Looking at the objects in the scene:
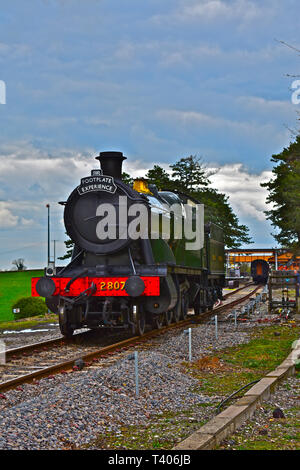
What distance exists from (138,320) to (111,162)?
13.4 ft

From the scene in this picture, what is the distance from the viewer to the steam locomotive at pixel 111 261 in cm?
1406

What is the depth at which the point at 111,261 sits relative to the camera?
15.0 meters

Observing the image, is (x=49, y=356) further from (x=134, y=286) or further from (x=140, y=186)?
(x=140, y=186)

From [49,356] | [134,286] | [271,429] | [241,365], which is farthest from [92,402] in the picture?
[134,286]

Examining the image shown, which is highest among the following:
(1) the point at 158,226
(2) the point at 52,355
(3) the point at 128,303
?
(1) the point at 158,226

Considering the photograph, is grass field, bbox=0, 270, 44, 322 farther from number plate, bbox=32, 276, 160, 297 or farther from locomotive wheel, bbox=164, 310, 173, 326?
number plate, bbox=32, 276, 160, 297

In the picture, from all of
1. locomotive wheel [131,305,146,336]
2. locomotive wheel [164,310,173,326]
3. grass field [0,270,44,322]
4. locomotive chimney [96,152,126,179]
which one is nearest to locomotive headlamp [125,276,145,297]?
locomotive wheel [131,305,146,336]

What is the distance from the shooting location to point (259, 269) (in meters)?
66.6

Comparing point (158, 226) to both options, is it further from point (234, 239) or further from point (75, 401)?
point (234, 239)

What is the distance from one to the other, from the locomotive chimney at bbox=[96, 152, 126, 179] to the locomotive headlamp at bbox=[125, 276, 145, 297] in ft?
9.96

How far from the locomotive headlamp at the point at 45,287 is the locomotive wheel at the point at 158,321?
3.24m

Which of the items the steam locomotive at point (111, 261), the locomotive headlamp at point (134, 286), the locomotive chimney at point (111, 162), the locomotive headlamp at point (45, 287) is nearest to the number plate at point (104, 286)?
the steam locomotive at point (111, 261)
